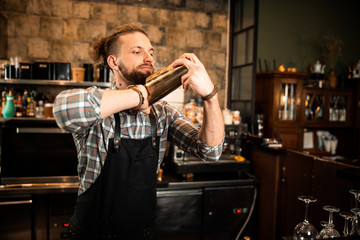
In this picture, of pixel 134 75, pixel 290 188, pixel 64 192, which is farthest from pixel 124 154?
pixel 290 188

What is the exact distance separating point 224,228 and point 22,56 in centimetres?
297

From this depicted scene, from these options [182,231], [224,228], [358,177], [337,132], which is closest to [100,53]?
[358,177]

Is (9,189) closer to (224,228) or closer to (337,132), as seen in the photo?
(224,228)

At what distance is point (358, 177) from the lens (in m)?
1.83

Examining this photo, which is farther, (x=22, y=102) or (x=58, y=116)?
(x=22, y=102)

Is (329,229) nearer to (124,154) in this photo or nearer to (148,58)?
(124,154)

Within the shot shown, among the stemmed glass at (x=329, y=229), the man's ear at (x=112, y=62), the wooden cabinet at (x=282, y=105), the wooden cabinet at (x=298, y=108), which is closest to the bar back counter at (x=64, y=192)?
the wooden cabinet at (x=282, y=105)

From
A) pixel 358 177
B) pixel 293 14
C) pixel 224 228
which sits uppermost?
pixel 293 14

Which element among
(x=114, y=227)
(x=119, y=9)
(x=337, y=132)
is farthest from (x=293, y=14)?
(x=114, y=227)

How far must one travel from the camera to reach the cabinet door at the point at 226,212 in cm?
292

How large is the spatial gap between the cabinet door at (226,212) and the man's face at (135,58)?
1.96 m

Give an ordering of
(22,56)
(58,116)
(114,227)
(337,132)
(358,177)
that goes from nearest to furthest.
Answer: (58,116) < (114,227) < (358,177) < (22,56) < (337,132)

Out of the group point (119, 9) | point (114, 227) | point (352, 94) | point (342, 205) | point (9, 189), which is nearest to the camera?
point (114, 227)

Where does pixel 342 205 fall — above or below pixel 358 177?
below
